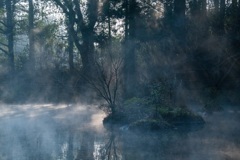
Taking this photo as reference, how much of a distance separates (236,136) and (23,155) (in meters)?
6.60

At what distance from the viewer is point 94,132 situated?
49.3 feet

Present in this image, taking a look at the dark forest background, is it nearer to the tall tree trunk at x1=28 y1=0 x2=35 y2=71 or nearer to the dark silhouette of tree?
the dark silhouette of tree

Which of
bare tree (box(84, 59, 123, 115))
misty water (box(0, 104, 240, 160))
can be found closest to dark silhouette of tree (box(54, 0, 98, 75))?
bare tree (box(84, 59, 123, 115))

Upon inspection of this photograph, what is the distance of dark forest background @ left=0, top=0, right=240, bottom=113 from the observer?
65.4 ft

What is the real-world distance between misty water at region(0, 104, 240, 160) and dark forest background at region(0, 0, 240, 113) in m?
2.19

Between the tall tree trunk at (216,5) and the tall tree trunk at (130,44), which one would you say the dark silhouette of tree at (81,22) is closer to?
the tall tree trunk at (130,44)

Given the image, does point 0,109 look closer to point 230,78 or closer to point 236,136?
point 230,78

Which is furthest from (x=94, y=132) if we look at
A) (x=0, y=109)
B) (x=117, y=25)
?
(x=117, y=25)

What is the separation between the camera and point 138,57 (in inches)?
1041

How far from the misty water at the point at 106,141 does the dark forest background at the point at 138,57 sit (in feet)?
Answer: 7.18

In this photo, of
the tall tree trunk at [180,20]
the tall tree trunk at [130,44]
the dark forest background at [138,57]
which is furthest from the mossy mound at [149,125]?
the tall tree trunk at [130,44]

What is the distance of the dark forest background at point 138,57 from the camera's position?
19.9 meters

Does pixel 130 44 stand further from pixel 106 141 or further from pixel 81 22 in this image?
pixel 106 141

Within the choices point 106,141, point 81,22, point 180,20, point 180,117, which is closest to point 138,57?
point 180,20
